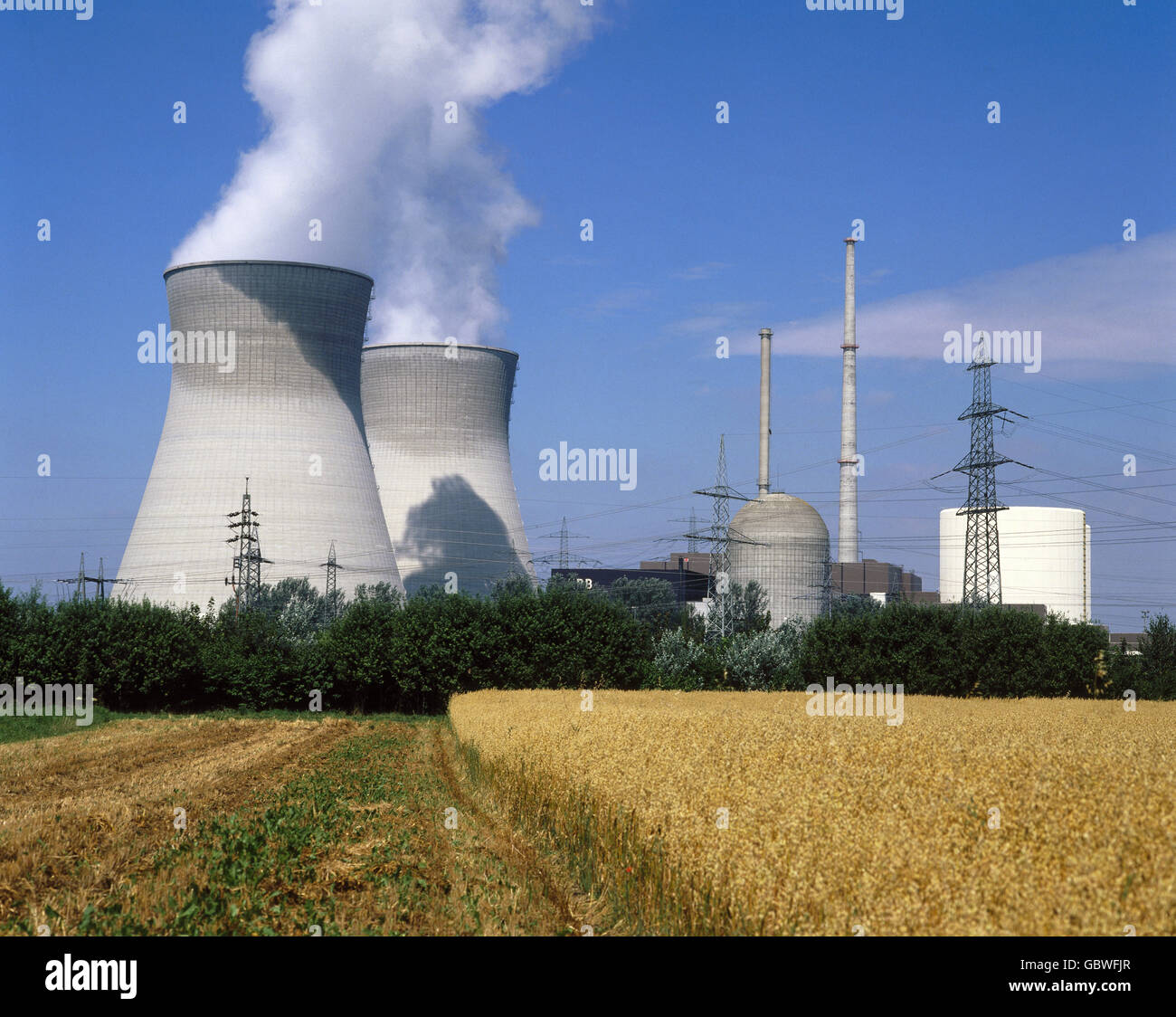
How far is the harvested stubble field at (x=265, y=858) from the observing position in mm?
7402

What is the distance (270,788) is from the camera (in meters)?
15.6

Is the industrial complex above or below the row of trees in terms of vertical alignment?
above

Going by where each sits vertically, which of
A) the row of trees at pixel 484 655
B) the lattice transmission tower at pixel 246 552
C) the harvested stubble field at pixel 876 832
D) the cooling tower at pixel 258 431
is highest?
the cooling tower at pixel 258 431

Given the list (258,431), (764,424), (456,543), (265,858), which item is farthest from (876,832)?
(764,424)

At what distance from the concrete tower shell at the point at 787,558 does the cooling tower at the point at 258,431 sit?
87.1 ft

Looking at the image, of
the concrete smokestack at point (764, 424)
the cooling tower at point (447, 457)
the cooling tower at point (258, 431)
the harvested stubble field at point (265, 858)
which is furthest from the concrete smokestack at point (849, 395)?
the harvested stubble field at point (265, 858)

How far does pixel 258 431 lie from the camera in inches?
1954

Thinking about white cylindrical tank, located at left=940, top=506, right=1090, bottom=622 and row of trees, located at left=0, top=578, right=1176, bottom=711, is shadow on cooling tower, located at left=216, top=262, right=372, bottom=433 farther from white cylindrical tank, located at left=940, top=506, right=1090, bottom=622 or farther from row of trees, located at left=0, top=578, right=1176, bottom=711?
white cylindrical tank, located at left=940, top=506, right=1090, bottom=622

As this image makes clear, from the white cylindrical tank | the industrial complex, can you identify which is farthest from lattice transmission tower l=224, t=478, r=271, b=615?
the white cylindrical tank

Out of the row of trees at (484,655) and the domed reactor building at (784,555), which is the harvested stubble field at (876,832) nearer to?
the row of trees at (484,655)

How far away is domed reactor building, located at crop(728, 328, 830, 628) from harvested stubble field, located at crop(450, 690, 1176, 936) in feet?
189

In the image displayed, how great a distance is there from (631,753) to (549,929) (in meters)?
3.07

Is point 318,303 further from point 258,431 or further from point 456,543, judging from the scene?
point 456,543

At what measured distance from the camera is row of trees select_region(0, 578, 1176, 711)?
40.8 m
